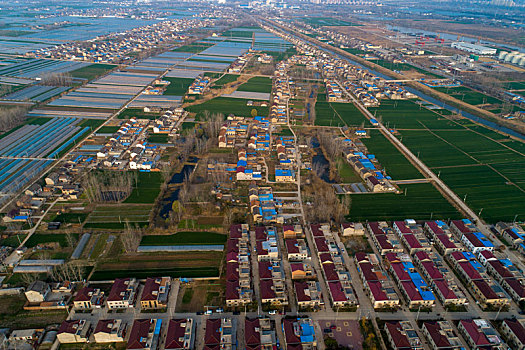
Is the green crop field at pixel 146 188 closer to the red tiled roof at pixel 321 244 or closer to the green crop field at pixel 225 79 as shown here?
the red tiled roof at pixel 321 244

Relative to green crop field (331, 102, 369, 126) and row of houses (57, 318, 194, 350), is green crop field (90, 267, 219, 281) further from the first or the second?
green crop field (331, 102, 369, 126)

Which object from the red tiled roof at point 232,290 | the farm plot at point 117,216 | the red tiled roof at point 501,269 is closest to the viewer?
the red tiled roof at point 232,290

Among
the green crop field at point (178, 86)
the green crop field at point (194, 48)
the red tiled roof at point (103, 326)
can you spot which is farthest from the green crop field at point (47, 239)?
the green crop field at point (194, 48)

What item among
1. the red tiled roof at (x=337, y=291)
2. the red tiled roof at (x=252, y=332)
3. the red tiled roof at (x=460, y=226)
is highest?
the red tiled roof at (x=460, y=226)

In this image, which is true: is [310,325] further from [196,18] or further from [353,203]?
[196,18]

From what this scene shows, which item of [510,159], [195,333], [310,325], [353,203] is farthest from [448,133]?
[195,333]

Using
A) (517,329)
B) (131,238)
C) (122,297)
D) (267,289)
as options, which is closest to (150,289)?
(122,297)

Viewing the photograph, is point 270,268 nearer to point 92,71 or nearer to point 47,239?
point 47,239
